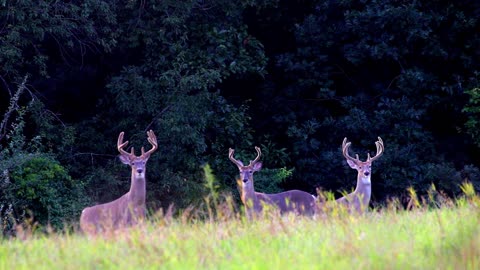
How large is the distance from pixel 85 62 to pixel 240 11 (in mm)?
3011

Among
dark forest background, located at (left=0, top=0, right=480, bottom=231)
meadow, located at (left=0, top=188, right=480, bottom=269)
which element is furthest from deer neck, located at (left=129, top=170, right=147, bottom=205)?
meadow, located at (left=0, top=188, right=480, bottom=269)

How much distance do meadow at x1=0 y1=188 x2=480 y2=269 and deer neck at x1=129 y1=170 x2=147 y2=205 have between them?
392cm

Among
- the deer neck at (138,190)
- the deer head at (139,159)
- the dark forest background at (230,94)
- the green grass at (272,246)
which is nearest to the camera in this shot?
the green grass at (272,246)

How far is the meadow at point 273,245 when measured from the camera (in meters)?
6.27

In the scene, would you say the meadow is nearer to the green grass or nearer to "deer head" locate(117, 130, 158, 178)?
the green grass

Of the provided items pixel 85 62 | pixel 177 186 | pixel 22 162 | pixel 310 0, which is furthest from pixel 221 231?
pixel 310 0

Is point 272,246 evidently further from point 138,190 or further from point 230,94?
point 230,94

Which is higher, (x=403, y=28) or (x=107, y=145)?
(x=403, y=28)

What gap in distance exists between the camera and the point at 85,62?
17750mm

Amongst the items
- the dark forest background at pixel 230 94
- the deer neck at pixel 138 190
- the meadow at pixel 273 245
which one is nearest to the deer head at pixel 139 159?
the deer neck at pixel 138 190

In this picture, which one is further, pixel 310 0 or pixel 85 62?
pixel 310 0

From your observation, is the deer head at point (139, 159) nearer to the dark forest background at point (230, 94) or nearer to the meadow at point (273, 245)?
the dark forest background at point (230, 94)

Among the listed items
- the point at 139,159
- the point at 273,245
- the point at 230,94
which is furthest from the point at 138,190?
the point at 230,94

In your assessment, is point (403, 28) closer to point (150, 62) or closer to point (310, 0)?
point (310, 0)
